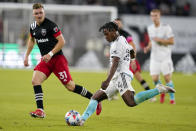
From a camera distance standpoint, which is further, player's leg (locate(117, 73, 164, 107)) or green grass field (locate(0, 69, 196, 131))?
player's leg (locate(117, 73, 164, 107))

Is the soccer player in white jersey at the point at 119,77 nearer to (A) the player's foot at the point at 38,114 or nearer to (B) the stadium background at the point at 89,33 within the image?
(A) the player's foot at the point at 38,114

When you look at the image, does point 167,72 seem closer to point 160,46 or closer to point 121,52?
point 160,46

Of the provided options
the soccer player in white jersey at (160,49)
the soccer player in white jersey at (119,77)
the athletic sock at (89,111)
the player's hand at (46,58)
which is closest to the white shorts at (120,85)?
the soccer player in white jersey at (119,77)

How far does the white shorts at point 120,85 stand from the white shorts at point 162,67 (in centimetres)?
554

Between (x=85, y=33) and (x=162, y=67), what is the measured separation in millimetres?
16214

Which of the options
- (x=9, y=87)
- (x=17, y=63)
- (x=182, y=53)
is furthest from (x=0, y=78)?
(x=182, y=53)

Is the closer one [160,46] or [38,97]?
[38,97]

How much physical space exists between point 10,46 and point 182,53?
10.5 m

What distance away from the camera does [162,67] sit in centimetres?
1478

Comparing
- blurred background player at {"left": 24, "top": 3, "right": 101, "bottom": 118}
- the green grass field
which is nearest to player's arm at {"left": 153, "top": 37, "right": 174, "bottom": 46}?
the green grass field

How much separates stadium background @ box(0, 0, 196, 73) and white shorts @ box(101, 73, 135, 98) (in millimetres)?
20214

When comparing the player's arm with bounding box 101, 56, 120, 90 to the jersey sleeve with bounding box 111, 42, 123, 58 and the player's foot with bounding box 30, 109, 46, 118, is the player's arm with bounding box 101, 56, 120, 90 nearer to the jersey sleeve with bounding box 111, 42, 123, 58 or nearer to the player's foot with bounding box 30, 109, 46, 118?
the jersey sleeve with bounding box 111, 42, 123, 58

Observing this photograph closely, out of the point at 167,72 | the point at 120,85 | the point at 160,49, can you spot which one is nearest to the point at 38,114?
the point at 120,85

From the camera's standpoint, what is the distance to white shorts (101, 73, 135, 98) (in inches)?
364
